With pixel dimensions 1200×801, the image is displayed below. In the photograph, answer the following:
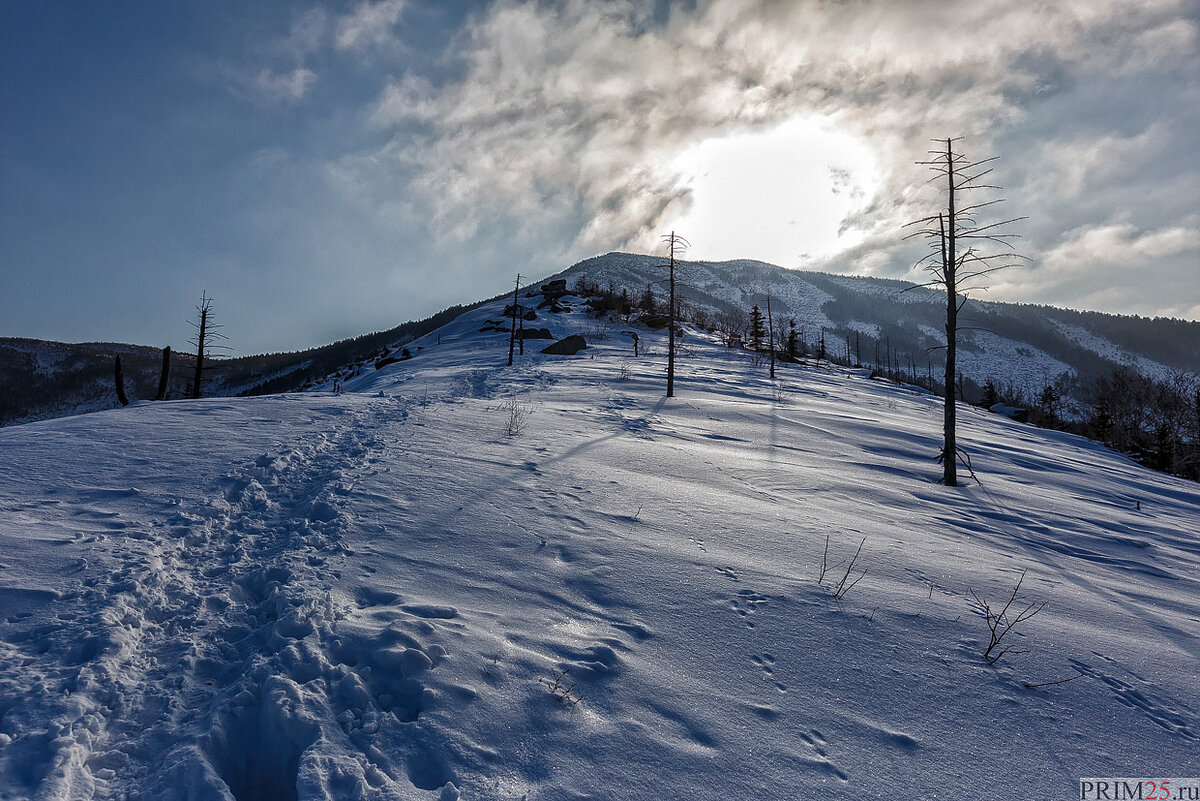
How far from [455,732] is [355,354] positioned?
10865 centimetres

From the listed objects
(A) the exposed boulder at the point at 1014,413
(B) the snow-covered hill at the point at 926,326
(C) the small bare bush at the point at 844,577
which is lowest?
(C) the small bare bush at the point at 844,577

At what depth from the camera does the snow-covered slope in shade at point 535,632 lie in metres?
2.48

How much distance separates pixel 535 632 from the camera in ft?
11.5

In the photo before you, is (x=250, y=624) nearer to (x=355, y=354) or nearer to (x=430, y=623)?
(x=430, y=623)

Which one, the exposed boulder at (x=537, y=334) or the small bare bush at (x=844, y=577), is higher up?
the exposed boulder at (x=537, y=334)

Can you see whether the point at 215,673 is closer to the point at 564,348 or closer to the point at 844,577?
the point at 844,577

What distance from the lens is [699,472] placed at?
8.12 m

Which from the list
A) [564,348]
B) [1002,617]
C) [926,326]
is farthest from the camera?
[926,326]

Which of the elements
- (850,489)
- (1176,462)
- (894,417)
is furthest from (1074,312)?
(850,489)

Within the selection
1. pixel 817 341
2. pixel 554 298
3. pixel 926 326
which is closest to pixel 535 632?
pixel 554 298

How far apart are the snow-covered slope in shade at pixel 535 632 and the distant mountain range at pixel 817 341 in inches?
3343

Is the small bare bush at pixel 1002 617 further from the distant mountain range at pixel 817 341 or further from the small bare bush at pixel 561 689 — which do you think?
the distant mountain range at pixel 817 341

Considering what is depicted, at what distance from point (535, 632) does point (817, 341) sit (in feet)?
422

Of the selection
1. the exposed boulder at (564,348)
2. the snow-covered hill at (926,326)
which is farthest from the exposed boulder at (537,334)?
the snow-covered hill at (926,326)
